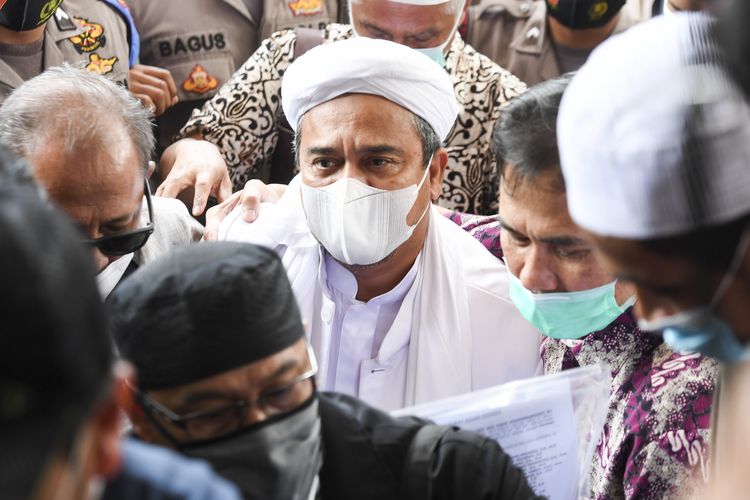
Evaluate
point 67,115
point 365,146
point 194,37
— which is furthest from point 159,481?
point 194,37

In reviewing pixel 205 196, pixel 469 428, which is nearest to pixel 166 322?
pixel 469 428

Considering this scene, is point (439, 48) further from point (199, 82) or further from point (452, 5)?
point (199, 82)

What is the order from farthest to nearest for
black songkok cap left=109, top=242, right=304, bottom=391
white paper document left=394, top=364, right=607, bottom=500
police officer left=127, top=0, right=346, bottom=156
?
police officer left=127, top=0, right=346, bottom=156 < white paper document left=394, top=364, right=607, bottom=500 < black songkok cap left=109, top=242, right=304, bottom=391

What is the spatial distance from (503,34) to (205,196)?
188cm

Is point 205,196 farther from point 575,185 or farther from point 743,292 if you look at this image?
point 743,292

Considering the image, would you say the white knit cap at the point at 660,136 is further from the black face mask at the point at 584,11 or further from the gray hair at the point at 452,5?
the black face mask at the point at 584,11

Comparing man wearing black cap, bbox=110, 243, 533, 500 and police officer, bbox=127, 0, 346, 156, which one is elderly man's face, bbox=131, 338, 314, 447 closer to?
man wearing black cap, bbox=110, 243, 533, 500

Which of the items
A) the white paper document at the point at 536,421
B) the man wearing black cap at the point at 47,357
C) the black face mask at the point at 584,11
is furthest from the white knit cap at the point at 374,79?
the man wearing black cap at the point at 47,357

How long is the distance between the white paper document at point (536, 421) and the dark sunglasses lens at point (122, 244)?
1.03 meters

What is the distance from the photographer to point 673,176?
124 cm

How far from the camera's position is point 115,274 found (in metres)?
2.62

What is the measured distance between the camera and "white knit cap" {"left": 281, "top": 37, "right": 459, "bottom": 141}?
9.37 feet

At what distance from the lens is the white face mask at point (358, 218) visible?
276 centimetres

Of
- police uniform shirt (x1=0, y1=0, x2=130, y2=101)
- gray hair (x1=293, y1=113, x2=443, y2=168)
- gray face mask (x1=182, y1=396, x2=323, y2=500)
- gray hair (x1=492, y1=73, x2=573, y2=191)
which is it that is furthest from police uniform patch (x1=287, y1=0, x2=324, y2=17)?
gray face mask (x1=182, y1=396, x2=323, y2=500)
